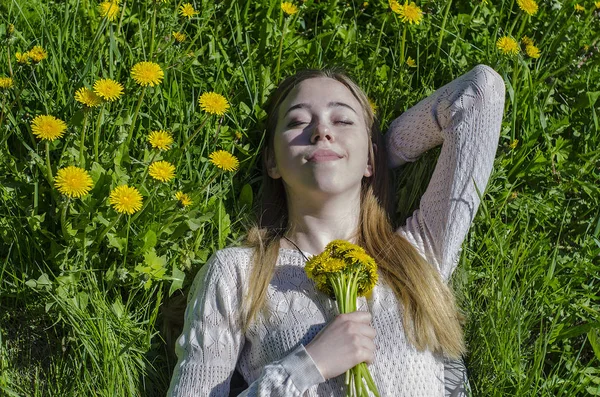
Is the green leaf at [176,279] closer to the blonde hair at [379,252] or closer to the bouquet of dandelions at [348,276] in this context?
the blonde hair at [379,252]

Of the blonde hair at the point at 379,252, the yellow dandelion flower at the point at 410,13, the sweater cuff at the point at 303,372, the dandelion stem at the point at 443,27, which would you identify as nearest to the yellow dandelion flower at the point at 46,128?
the blonde hair at the point at 379,252

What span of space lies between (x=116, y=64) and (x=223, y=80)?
16.6 inches

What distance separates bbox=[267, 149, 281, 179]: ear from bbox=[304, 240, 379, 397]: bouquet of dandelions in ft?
1.98

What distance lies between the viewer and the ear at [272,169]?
125 inches

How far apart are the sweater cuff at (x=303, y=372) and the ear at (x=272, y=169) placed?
807 millimetres

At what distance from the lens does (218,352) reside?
277cm

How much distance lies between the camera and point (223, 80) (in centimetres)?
343

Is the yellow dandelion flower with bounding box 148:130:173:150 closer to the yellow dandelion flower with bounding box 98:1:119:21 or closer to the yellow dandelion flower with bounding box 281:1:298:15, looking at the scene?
the yellow dandelion flower with bounding box 98:1:119:21

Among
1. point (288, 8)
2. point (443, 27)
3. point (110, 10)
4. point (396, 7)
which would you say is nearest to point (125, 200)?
point (110, 10)

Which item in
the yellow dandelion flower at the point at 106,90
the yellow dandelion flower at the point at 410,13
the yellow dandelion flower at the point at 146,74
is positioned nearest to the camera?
the yellow dandelion flower at the point at 106,90

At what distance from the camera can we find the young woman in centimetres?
273

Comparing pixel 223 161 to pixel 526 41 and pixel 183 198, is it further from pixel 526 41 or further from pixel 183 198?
pixel 526 41

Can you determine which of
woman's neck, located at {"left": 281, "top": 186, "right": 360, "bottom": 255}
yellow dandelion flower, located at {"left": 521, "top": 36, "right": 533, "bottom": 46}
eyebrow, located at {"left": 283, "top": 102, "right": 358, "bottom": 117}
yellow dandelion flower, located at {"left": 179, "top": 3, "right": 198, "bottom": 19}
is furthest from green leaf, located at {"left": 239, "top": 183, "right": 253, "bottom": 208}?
yellow dandelion flower, located at {"left": 521, "top": 36, "right": 533, "bottom": 46}

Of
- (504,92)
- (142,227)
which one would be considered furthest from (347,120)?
(142,227)
